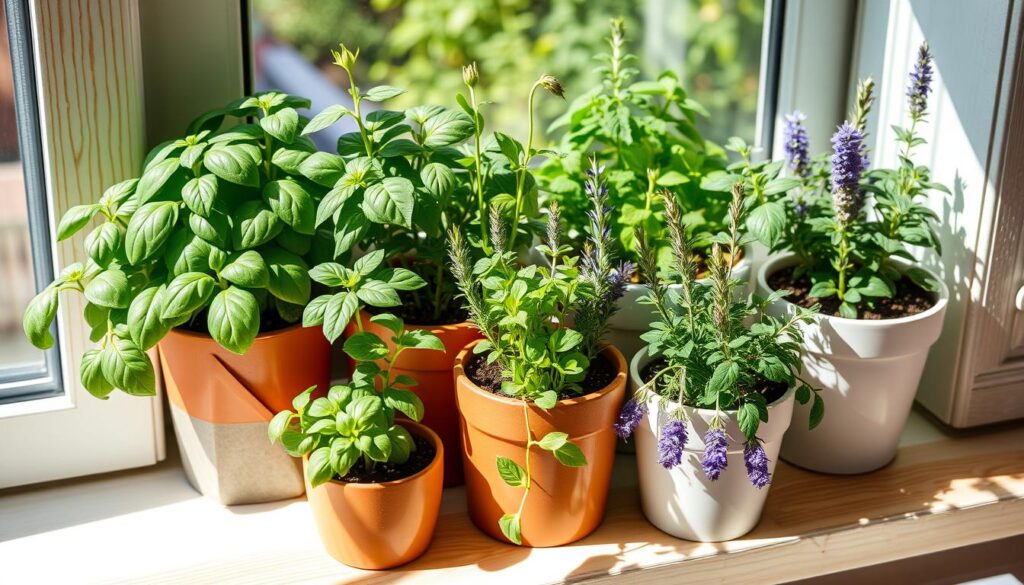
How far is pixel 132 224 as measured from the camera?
108cm

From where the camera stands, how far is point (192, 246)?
43.0 inches

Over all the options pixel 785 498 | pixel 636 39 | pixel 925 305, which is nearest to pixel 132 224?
pixel 785 498

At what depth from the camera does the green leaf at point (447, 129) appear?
115 cm

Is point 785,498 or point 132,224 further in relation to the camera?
point 785,498

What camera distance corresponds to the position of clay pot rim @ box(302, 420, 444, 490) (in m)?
1.09

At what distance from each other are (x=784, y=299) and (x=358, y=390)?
22.7 inches

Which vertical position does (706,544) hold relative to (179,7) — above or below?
below

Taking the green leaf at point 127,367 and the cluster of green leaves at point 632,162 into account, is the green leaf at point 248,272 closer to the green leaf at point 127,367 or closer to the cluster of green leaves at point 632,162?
the green leaf at point 127,367

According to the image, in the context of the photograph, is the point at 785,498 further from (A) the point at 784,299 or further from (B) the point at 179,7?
(B) the point at 179,7

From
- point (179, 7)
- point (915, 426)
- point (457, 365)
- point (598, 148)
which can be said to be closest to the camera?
point (457, 365)

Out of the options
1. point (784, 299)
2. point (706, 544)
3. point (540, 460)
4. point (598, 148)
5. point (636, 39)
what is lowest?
point (706, 544)

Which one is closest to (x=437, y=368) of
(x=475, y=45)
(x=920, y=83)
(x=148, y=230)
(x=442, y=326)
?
(x=442, y=326)

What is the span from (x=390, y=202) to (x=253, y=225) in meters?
0.15

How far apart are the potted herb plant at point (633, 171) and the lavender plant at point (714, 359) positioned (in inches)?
5.6
